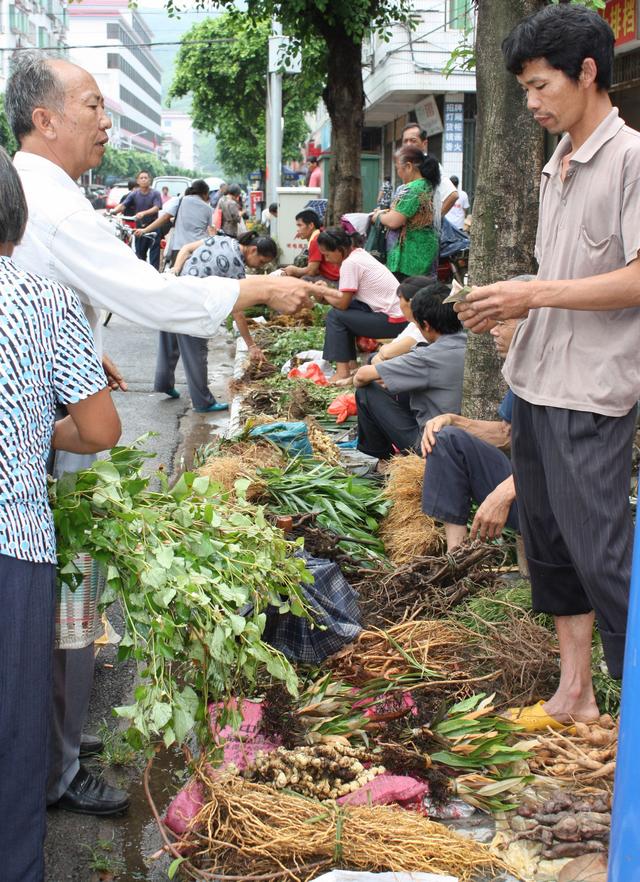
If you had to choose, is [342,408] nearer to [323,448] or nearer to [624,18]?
[323,448]

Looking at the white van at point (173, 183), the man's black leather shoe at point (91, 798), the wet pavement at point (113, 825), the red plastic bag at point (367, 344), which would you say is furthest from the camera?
the white van at point (173, 183)

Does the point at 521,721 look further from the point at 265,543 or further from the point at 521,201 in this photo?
the point at 521,201

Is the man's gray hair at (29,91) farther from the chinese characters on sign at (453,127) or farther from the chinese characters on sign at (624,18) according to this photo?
the chinese characters on sign at (453,127)

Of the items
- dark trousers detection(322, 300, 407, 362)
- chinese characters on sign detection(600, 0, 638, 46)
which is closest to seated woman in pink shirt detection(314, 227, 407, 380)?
dark trousers detection(322, 300, 407, 362)

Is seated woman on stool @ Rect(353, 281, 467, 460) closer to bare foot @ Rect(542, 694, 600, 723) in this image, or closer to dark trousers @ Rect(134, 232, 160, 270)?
bare foot @ Rect(542, 694, 600, 723)

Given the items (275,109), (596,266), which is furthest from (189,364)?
(275,109)

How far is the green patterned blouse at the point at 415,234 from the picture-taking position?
929cm

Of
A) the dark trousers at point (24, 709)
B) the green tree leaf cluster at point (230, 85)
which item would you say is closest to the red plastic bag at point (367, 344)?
the dark trousers at point (24, 709)

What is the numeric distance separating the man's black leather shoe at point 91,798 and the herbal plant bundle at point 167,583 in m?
0.71

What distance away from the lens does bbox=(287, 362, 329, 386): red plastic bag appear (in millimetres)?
8617

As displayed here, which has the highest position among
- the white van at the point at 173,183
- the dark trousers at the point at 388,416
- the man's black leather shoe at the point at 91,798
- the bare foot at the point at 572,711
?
the white van at the point at 173,183

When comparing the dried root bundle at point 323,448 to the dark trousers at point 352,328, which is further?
the dark trousers at point 352,328

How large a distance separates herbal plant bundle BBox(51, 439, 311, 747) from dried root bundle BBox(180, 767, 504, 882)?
305mm

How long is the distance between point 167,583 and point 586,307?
1343 millimetres
